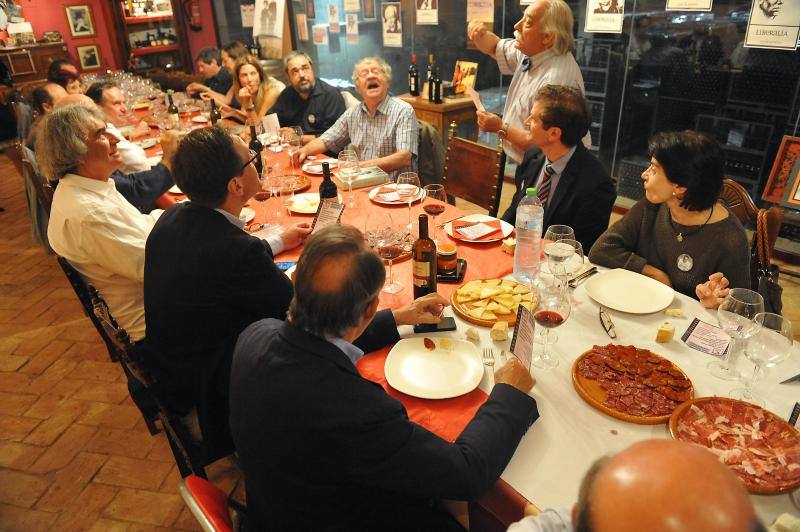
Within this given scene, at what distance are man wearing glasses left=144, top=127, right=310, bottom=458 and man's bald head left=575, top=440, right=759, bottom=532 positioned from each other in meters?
1.31

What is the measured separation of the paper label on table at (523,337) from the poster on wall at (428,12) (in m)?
4.73

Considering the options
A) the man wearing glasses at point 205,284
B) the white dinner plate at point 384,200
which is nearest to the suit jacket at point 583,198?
the white dinner plate at point 384,200

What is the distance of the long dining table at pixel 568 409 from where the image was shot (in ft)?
3.94

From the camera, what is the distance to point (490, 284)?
1946mm

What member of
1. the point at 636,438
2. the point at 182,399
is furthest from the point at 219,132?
the point at 636,438

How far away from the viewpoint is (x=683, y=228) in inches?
83.0

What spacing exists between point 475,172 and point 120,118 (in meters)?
3.19

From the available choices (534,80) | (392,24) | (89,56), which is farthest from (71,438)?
(89,56)

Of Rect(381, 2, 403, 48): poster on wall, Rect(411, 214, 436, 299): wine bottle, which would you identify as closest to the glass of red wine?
Rect(411, 214, 436, 299): wine bottle

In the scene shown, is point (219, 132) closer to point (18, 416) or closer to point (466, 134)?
point (18, 416)

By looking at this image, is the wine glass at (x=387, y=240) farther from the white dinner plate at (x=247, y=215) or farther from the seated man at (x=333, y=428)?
the seated man at (x=333, y=428)

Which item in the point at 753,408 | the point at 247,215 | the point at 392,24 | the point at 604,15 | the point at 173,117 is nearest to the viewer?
the point at 753,408

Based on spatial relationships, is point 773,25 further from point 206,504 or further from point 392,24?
point 206,504

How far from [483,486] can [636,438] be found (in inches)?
16.3
